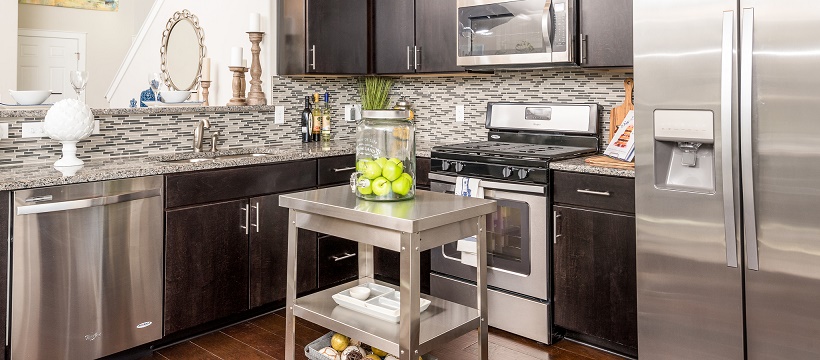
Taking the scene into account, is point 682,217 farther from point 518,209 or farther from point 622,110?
point 622,110

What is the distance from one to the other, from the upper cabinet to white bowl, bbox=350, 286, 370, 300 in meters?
1.67

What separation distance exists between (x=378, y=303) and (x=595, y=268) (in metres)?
1.08

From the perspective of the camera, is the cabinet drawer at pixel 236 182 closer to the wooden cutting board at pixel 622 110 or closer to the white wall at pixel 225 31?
the white wall at pixel 225 31

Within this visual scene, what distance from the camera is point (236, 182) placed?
3.00 meters

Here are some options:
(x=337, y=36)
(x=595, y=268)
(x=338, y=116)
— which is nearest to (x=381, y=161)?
Result: (x=595, y=268)

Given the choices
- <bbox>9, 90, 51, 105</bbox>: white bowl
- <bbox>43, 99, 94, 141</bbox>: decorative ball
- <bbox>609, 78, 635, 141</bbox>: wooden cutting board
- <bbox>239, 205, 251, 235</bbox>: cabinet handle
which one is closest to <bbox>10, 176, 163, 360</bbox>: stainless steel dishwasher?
<bbox>43, 99, 94, 141</bbox>: decorative ball

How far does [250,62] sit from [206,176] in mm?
→ 1221

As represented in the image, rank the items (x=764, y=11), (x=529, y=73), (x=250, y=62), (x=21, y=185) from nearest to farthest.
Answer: (x=764, y=11) < (x=21, y=185) < (x=529, y=73) < (x=250, y=62)

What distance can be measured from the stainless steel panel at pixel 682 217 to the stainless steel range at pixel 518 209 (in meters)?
0.57

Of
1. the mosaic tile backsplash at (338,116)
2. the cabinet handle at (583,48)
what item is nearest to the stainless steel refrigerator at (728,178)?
the cabinet handle at (583,48)

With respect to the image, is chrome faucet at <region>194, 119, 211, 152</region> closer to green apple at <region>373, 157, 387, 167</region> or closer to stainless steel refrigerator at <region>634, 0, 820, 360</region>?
green apple at <region>373, 157, 387, 167</region>

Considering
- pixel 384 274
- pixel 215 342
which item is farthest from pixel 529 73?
pixel 215 342

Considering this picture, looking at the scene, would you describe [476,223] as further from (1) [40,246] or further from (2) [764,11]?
(1) [40,246]

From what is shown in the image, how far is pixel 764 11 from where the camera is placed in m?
1.95
